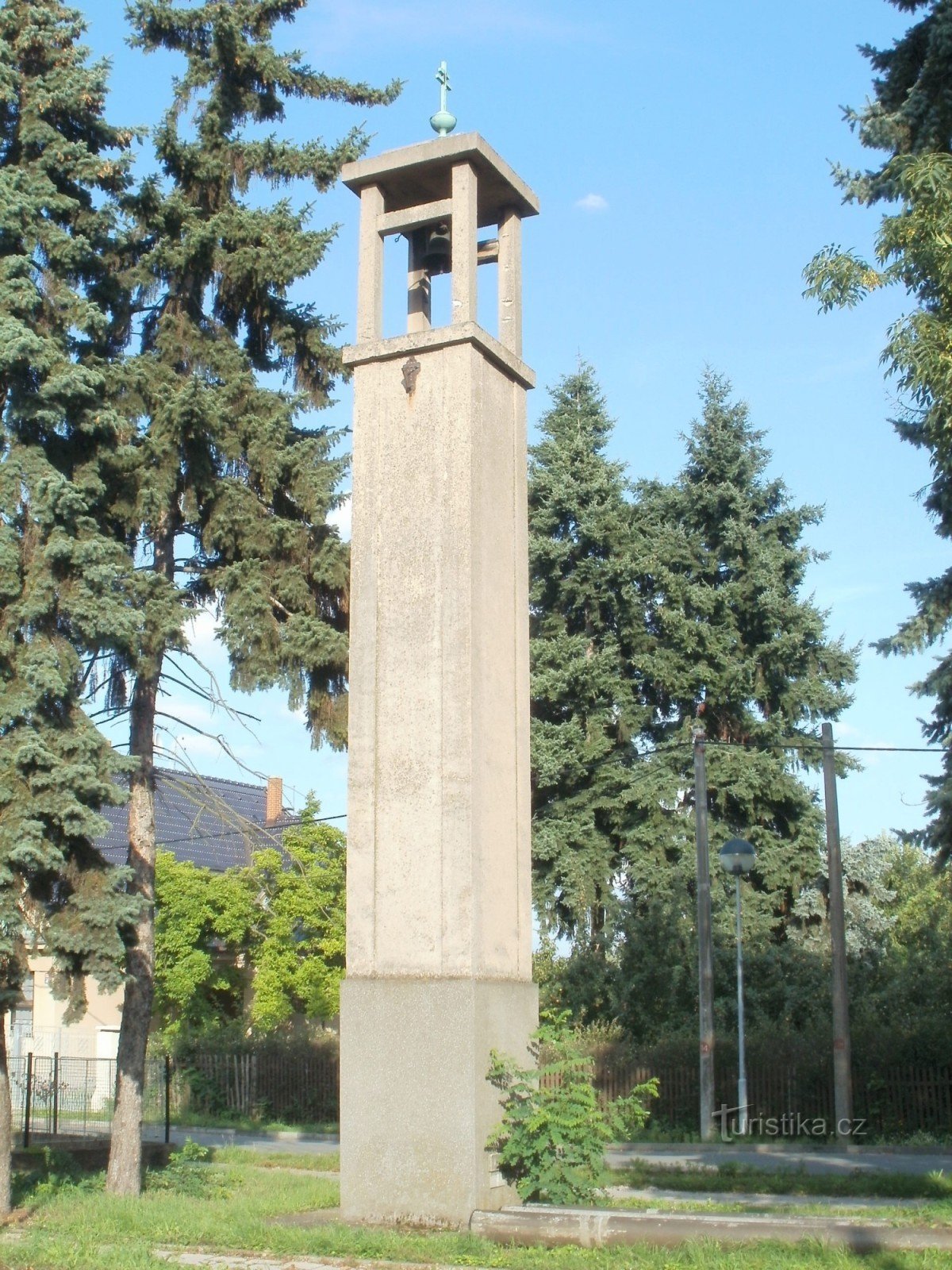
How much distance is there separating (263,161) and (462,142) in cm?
645

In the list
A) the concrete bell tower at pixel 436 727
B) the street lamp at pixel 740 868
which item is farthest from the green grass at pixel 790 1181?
the street lamp at pixel 740 868

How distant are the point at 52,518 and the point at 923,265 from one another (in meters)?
8.64

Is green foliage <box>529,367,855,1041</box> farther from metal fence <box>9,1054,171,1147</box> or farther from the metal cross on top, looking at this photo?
the metal cross on top

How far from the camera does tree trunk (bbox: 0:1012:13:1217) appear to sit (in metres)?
13.0

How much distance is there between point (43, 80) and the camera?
15.2 meters

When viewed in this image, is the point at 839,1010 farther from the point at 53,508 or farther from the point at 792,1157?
the point at 53,508

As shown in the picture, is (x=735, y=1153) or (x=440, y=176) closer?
(x=440, y=176)

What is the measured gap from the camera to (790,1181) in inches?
614

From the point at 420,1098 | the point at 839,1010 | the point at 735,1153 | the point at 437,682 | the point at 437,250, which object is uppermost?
the point at 437,250

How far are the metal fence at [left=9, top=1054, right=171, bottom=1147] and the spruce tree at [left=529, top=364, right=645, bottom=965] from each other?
1037 cm

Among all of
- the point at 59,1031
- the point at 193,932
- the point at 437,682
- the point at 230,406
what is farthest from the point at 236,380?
the point at 59,1031

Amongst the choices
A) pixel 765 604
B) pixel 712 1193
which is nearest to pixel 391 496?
pixel 712 1193

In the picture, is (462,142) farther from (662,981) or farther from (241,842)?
(241,842)

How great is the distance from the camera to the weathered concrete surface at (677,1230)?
8.77 m
